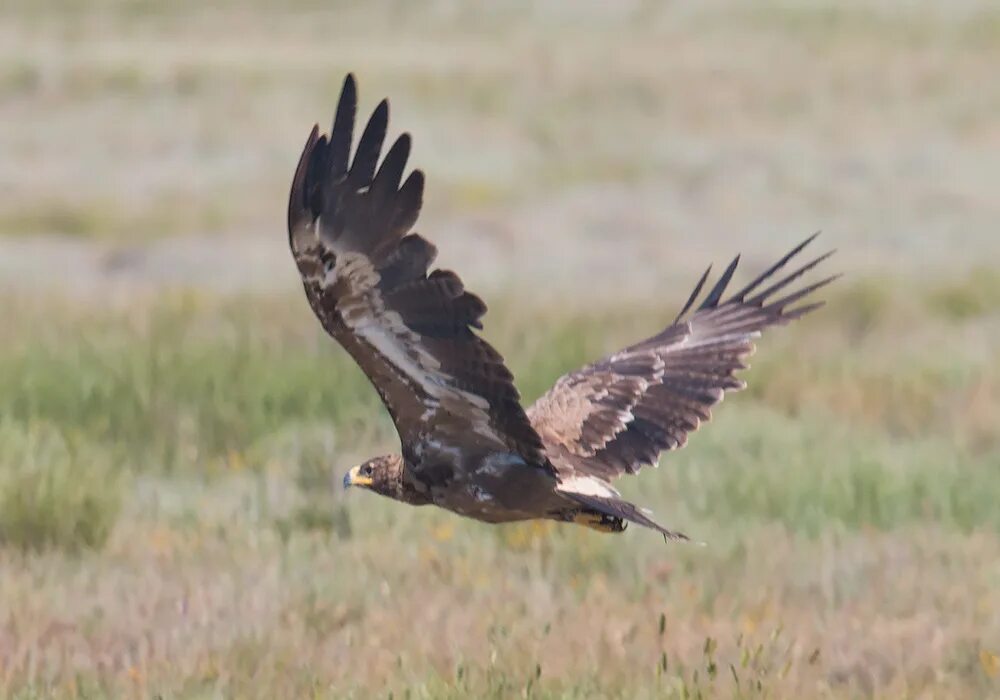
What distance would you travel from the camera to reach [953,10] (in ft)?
116

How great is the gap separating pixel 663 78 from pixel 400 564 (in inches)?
888

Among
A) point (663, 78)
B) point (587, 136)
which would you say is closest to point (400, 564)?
point (587, 136)

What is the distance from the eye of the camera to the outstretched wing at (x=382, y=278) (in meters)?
4.95

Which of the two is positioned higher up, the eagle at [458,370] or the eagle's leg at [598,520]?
the eagle at [458,370]

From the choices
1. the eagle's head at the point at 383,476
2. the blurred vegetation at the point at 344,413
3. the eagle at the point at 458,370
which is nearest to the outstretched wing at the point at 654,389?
the eagle at the point at 458,370

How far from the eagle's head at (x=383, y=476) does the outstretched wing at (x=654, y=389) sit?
20.4 inches

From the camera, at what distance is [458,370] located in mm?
5469

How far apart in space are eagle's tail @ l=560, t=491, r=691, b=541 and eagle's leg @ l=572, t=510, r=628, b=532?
12 mm

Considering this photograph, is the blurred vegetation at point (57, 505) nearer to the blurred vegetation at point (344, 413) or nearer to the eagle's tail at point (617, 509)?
the blurred vegetation at point (344, 413)

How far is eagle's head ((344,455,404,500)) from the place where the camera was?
626 cm

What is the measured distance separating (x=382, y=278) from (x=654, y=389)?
2.09 meters

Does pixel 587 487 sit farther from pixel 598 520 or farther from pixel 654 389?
pixel 654 389

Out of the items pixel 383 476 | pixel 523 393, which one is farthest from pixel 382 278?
pixel 523 393

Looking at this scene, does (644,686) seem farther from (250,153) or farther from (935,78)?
(935,78)
